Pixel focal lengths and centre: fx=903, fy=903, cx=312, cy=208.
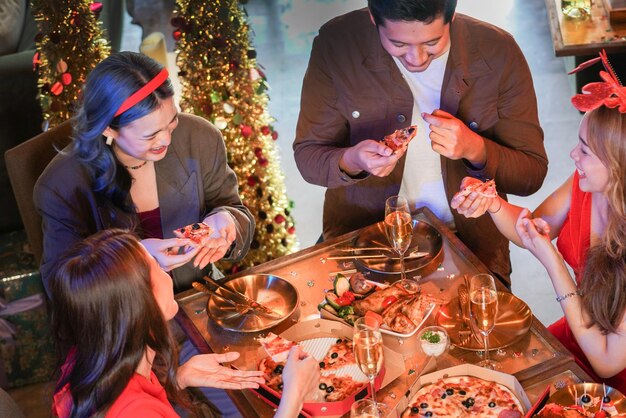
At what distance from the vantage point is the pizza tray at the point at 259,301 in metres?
2.96

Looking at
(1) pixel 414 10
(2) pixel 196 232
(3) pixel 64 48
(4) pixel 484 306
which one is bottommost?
(4) pixel 484 306

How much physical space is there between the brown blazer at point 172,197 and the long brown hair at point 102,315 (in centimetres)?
75

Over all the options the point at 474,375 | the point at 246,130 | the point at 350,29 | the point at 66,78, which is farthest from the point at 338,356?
the point at 66,78

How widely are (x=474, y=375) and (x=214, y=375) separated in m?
0.77

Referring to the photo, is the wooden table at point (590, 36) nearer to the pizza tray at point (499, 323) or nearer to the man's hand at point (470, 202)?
the man's hand at point (470, 202)

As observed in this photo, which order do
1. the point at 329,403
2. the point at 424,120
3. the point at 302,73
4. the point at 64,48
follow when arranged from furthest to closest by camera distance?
the point at 302,73
the point at 64,48
the point at 424,120
the point at 329,403

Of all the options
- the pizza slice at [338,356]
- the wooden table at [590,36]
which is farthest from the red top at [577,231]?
the wooden table at [590,36]

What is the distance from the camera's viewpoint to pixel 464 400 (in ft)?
8.24

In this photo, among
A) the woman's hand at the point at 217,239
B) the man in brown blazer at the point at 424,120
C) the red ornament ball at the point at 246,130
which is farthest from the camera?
the red ornament ball at the point at 246,130

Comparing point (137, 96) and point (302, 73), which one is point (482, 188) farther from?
point (302, 73)

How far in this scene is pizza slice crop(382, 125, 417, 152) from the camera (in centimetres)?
319

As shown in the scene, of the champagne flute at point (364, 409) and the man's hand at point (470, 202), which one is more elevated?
the man's hand at point (470, 202)

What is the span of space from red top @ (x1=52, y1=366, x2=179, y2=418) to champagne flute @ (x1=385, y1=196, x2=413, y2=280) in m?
0.91

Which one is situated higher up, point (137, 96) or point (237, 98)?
point (137, 96)
